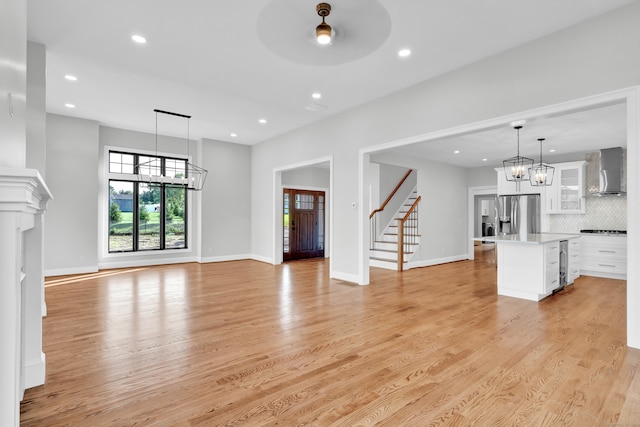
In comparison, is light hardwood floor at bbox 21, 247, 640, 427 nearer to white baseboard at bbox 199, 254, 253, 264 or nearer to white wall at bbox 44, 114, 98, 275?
white wall at bbox 44, 114, 98, 275

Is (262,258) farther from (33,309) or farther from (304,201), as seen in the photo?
(33,309)

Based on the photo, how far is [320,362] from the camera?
106 inches

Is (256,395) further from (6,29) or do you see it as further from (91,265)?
(91,265)

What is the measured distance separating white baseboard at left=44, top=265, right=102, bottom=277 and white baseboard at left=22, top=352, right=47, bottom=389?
16.4ft

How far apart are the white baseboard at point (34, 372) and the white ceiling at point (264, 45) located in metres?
3.16

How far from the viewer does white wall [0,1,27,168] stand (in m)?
1.59

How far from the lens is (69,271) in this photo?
6.50 meters

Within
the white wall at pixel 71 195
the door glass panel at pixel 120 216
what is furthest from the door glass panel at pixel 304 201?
the white wall at pixel 71 195

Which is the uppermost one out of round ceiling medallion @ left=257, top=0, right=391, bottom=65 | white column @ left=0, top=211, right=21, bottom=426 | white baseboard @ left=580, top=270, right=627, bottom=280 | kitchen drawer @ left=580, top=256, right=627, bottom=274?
round ceiling medallion @ left=257, top=0, right=391, bottom=65

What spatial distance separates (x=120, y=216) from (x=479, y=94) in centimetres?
760

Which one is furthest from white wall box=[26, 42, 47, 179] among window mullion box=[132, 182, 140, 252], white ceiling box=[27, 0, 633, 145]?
window mullion box=[132, 182, 140, 252]

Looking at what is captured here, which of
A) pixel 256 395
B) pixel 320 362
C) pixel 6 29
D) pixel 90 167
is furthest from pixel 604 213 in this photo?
pixel 90 167

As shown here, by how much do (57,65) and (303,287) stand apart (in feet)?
15.6

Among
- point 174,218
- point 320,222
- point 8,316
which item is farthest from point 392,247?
point 8,316
